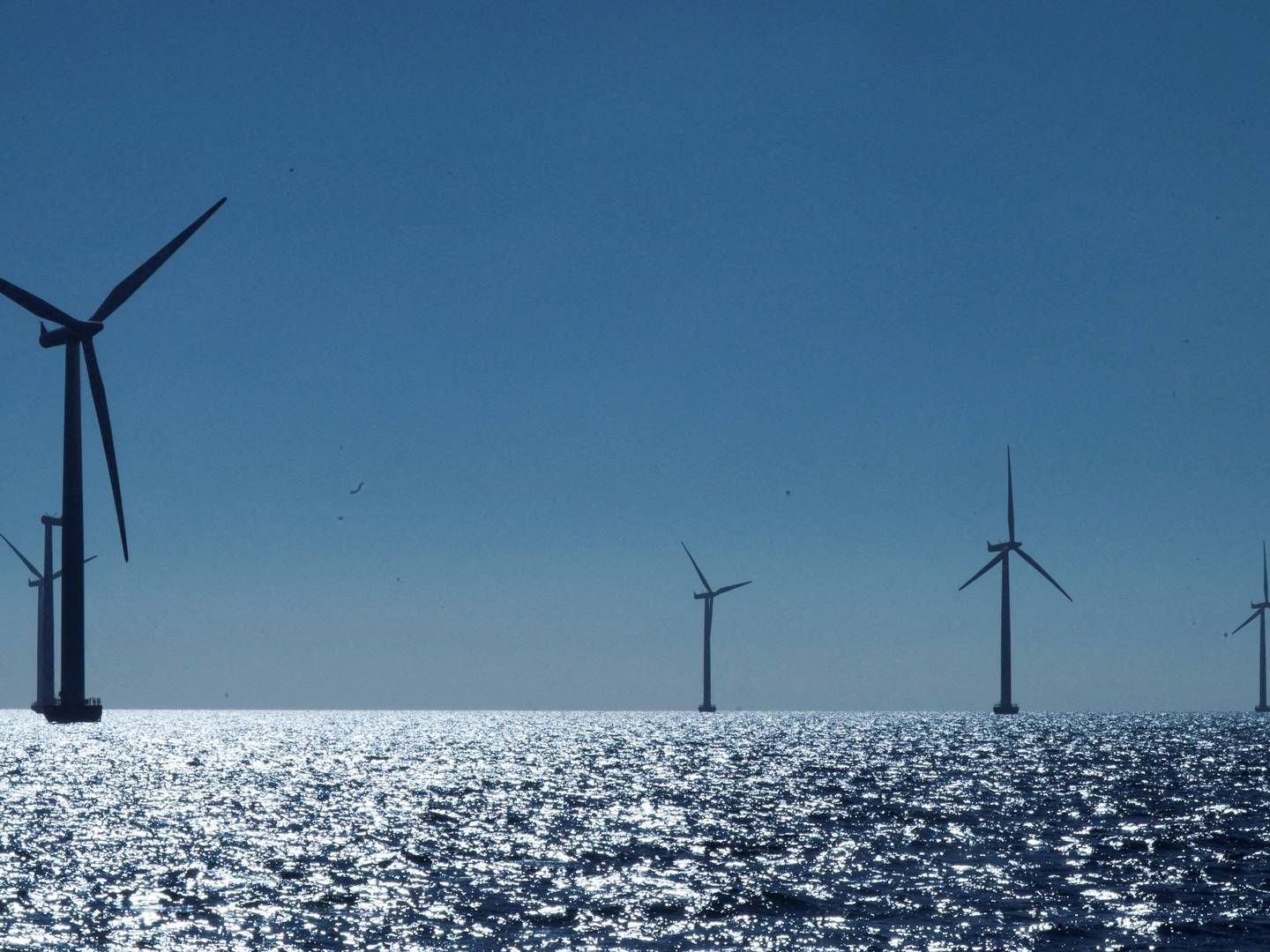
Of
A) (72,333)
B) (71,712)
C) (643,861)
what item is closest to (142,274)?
(72,333)

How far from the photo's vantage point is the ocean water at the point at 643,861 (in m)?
35.5

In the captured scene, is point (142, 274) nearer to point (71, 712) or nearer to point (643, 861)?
point (71, 712)

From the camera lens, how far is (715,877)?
45312 millimetres

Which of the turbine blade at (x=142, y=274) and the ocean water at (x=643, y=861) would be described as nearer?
the ocean water at (x=643, y=861)

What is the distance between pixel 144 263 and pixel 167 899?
102 m

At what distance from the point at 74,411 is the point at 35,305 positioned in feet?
33.7

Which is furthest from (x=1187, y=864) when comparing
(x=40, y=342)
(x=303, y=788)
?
(x=40, y=342)

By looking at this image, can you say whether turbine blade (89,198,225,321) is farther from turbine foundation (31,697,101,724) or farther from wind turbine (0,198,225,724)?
turbine foundation (31,697,101,724)

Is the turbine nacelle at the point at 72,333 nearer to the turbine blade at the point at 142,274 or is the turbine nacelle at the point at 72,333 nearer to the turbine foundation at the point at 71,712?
the turbine blade at the point at 142,274

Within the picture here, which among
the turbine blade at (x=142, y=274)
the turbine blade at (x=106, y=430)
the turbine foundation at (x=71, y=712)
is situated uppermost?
the turbine blade at (x=142, y=274)

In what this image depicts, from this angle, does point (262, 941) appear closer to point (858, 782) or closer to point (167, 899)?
point (167, 899)

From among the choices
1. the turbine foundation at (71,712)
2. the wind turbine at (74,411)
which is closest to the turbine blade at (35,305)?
the wind turbine at (74,411)

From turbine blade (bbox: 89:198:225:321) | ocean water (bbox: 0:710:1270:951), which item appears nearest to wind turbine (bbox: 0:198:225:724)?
turbine blade (bbox: 89:198:225:321)

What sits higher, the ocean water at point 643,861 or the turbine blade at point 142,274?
the turbine blade at point 142,274
